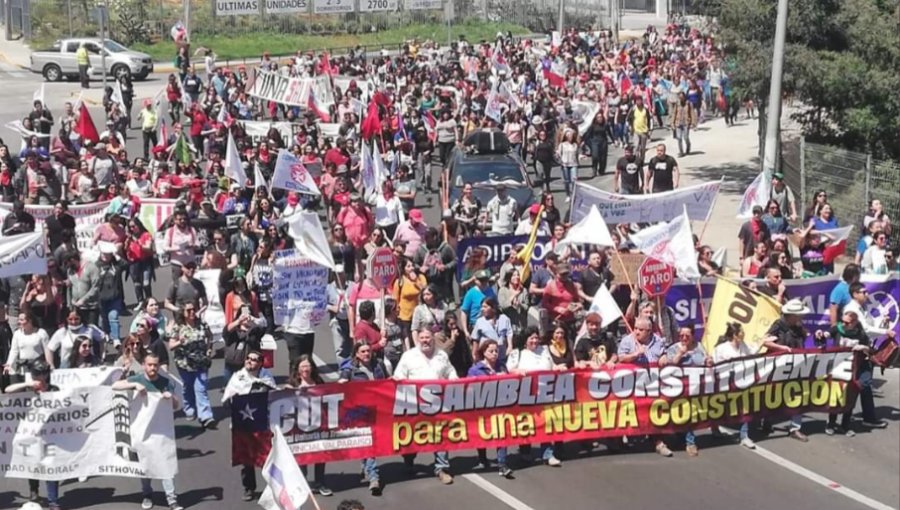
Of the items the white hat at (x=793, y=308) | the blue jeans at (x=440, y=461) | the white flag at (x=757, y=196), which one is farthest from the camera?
the white flag at (x=757, y=196)

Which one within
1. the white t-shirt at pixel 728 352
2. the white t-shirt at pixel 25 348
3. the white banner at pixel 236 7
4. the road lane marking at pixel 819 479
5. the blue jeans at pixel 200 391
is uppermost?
the white banner at pixel 236 7

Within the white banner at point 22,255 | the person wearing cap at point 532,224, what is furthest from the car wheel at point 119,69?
the white banner at point 22,255

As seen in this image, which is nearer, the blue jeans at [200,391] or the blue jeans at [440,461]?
the blue jeans at [440,461]

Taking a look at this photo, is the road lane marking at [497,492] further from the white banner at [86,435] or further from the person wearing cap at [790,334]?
the person wearing cap at [790,334]

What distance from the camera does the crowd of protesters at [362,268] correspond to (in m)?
13.7

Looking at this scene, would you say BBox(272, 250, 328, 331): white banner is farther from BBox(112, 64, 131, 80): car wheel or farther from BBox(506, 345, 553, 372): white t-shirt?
BBox(112, 64, 131, 80): car wheel

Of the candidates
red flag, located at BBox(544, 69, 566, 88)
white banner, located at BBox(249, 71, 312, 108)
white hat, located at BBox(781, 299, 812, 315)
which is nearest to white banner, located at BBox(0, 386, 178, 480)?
white hat, located at BBox(781, 299, 812, 315)

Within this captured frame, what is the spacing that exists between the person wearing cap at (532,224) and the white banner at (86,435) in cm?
675

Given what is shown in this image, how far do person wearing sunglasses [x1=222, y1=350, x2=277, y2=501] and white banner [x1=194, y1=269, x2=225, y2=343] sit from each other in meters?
2.61

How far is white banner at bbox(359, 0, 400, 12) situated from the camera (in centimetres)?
6334

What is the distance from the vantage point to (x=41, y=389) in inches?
484

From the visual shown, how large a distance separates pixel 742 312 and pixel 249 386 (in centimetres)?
517

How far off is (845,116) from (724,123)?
13503 millimetres

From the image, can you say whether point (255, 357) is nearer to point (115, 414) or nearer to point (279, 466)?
point (115, 414)
